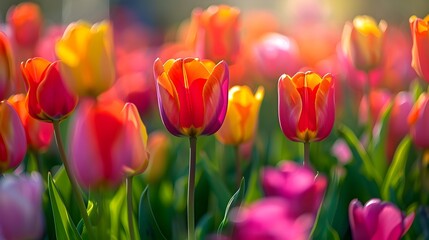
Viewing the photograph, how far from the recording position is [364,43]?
1.58 metres

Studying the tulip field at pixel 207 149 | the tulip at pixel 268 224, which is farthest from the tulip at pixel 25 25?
the tulip at pixel 268 224

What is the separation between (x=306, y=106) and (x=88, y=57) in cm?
31

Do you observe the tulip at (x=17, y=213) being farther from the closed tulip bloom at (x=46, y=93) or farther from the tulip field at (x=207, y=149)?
the closed tulip bloom at (x=46, y=93)

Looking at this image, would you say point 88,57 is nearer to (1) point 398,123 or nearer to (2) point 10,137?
(2) point 10,137

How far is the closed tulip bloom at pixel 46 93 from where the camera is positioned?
1161 millimetres

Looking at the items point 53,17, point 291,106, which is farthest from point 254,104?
point 53,17

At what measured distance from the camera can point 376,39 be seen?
1574 mm

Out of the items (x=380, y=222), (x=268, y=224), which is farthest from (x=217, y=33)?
(x=268, y=224)

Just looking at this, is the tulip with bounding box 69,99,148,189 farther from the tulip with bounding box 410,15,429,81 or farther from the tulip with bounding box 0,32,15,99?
the tulip with bounding box 410,15,429,81

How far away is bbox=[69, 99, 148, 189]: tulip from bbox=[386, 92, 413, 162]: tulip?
765mm

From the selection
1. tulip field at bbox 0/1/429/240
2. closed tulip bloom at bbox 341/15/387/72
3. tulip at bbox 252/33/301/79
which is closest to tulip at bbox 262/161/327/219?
tulip field at bbox 0/1/429/240

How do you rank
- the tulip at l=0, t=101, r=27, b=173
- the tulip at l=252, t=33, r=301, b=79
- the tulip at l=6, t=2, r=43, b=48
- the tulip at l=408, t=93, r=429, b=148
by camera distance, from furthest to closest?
1. the tulip at l=6, t=2, r=43, b=48
2. the tulip at l=252, t=33, r=301, b=79
3. the tulip at l=408, t=93, r=429, b=148
4. the tulip at l=0, t=101, r=27, b=173

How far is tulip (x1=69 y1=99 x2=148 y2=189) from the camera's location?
3.05 ft

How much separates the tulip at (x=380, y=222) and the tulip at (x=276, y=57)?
0.94 m
